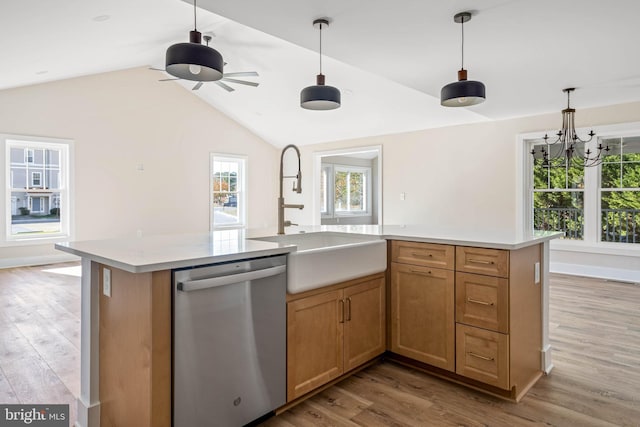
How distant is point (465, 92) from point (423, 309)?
58.6 inches

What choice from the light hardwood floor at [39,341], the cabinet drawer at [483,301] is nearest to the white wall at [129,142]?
the light hardwood floor at [39,341]

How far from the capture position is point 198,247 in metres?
1.93

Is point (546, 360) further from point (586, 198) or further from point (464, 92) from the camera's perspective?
point (586, 198)

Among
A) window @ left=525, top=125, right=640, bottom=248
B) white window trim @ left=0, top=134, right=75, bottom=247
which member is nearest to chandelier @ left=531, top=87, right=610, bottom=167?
window @ left=525, top=125, right=640, bottom=248

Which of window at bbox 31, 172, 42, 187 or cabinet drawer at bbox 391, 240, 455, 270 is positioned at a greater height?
window at bbox 31, 172, 42, 187

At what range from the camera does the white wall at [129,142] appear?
622 cm

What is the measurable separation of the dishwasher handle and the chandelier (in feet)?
15.5

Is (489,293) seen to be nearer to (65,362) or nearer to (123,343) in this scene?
(123,343)

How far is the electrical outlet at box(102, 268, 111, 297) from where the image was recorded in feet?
5.69

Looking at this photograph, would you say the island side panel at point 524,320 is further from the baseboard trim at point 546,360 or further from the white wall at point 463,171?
the white wall at point 463,171

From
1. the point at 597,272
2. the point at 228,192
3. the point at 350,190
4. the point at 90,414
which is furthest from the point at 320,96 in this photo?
the point at 350,190

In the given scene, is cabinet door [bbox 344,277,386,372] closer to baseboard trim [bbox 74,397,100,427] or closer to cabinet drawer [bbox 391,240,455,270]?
cabinet drawer [bbox 391,240,455,270]

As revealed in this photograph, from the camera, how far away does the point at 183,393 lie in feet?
5.17

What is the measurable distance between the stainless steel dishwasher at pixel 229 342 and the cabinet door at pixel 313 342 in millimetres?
64
